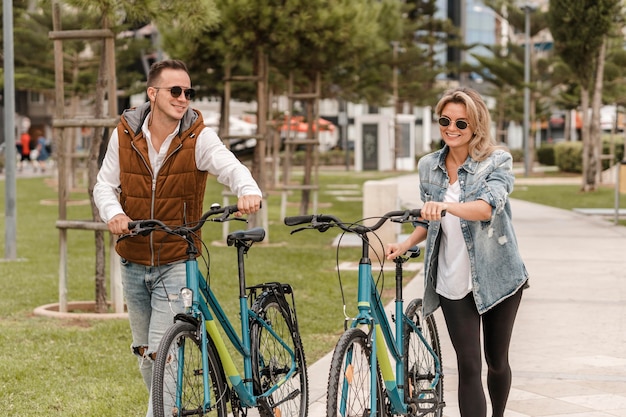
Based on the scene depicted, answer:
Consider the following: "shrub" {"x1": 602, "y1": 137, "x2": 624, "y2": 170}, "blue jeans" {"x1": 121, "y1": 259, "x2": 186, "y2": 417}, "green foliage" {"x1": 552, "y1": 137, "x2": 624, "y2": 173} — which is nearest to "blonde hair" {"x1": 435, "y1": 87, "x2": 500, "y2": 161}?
"blue jeans" {"x1": 121, "y1": 259, "x2": 186, "y2": 417}

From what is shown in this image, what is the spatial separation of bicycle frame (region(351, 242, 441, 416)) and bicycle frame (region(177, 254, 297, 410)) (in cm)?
48

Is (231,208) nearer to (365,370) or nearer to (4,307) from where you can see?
(365,370)

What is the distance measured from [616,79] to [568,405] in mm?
41318

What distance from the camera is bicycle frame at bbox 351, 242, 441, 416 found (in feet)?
15.5

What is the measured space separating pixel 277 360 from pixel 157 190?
93cm

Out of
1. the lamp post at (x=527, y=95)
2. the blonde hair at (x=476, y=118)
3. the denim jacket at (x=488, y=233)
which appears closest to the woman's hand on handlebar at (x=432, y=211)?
the denim jacket at (x=488, y=233)

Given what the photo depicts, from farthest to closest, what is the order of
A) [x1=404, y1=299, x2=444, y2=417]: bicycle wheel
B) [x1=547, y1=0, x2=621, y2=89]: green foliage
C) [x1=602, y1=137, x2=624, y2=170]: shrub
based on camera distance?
[x1=602, y1=137, x2=624, y2=170]: shrub < [x1=547, y1=0, x2=621, y2=89]: green foliage < [x1=404, y1=299, x2=444, y2=417]: bicycle wheel

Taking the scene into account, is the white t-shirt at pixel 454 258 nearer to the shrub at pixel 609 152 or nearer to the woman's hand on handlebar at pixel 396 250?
the woman's hand on handlebar at pixel 396 250

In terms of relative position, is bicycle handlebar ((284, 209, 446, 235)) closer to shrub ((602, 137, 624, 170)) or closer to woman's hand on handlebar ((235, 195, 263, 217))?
woman's hand on handlebar ((235, 195, 263, 217))

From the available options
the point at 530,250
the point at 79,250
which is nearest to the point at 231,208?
the point at 530,250

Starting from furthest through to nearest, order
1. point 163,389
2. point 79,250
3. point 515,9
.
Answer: point 515,9, point 79,250, point 163,389

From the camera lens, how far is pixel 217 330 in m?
4.77

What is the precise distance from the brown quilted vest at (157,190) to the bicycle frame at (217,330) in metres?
0.27

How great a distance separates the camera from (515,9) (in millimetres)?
52094
